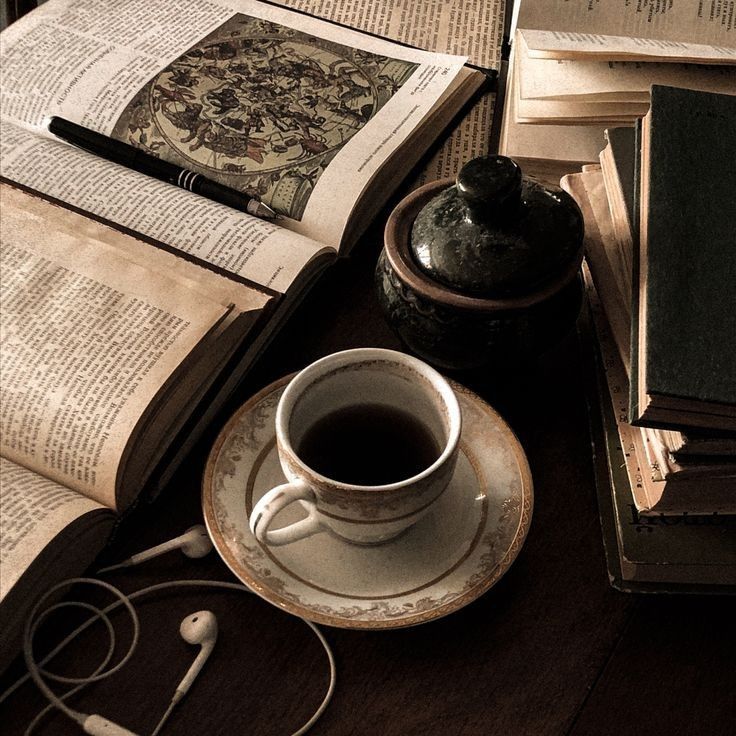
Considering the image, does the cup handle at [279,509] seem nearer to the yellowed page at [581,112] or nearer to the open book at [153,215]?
the open book at [153,215]

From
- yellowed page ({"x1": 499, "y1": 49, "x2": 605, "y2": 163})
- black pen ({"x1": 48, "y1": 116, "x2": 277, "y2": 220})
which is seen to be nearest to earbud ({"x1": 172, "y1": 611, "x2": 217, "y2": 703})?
black pen ({"x1": 48, "y1": 116, "x2": 277, "y2": 220})

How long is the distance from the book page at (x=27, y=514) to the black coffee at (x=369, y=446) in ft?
0.53

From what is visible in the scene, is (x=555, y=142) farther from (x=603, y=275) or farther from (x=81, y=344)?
(x=81, y=344)

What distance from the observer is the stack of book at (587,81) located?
781 mm

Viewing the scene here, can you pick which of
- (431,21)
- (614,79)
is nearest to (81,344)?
(614,79)

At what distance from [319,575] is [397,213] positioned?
0.28m

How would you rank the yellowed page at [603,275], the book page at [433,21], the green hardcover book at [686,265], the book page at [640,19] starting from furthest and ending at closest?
1. the book page at [433,21]
2. the book page at [640,19]
3. the yellowed page at [603,275]
4. the green hardcover book at [686,265]

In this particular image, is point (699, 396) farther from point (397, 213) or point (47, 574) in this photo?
point (47, 574)

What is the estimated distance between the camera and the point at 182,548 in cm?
64

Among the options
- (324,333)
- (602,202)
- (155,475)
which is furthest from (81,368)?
(602,202)

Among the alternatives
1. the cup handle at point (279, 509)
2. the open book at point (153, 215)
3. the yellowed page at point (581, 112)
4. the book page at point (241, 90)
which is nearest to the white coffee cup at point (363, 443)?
the cup handle at point (279, 509)

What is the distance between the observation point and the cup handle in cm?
56

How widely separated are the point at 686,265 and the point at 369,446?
0.83ft

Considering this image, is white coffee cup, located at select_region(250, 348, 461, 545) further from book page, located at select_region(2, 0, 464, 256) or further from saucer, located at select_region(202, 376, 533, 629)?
book page, located at select_region(2, 0, 464, 256)
